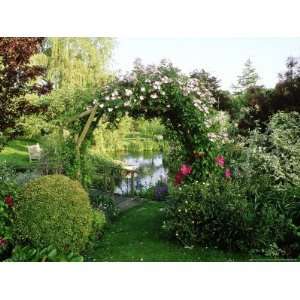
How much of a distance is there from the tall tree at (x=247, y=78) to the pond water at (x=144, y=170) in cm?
424

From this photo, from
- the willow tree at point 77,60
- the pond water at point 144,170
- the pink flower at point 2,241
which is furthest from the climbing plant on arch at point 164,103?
the willow tree at point 77,60

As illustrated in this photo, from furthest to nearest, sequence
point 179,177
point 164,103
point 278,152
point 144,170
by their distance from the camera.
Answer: point 144,170
point 278,152
point 179,177
point 164,103

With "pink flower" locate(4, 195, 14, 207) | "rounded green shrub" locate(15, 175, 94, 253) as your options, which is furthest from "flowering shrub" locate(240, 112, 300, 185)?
"pink flower" locate(4, 195, 14, 207)

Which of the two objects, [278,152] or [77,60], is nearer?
[278,152]

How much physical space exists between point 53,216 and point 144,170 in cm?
641

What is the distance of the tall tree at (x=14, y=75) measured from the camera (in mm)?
6840

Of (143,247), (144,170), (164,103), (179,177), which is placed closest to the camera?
(143,247)

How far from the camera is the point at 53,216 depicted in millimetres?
4840

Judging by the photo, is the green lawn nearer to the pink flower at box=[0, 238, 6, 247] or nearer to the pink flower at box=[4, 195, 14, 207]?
the pink flower at box=[0, 238, 6, 247]

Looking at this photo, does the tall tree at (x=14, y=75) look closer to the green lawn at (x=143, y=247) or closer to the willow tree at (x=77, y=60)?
the green lawn at (x=143, y=247)

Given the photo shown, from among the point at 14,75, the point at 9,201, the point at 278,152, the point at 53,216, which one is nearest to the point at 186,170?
the point at 278,152

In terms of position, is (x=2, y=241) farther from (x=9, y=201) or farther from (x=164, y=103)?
(x=164, y=103)

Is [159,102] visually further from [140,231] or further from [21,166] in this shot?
[21,166]

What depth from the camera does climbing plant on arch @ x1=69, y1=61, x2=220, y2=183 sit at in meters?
6.25
